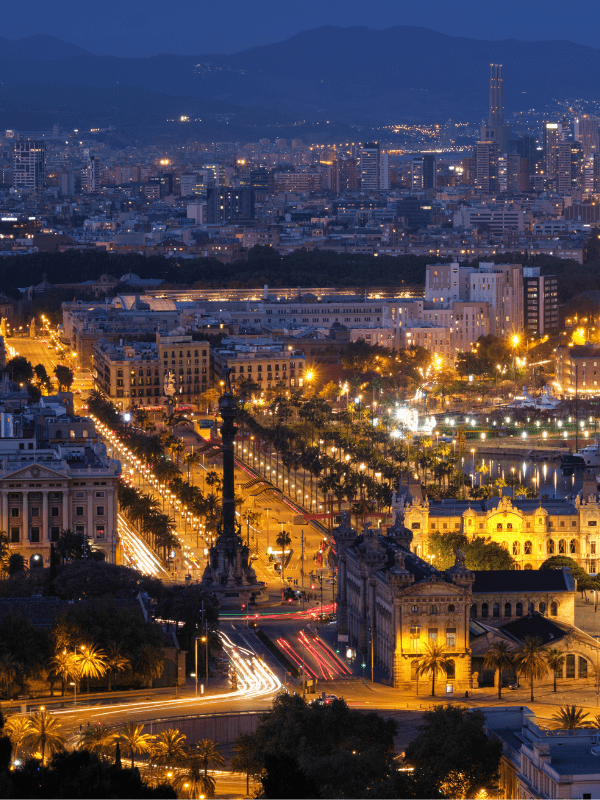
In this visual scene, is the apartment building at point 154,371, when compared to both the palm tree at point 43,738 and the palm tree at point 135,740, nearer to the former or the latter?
the palm tree at point 135,740

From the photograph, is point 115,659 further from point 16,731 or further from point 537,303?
point 537,303

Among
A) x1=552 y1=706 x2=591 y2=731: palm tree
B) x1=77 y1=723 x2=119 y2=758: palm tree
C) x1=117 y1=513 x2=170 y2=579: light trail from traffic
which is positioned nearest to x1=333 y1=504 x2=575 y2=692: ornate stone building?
x1=552 y1=706 x2=591 y2=731: palm tree

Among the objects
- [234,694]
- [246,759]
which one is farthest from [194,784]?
[234,694]

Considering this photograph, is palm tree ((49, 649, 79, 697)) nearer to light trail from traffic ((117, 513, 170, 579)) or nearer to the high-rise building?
light trail from traffic ((117, 513, 170, 579))

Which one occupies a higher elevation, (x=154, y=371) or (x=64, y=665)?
(x=64, y=665)

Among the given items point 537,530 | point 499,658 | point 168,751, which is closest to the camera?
point 168,751

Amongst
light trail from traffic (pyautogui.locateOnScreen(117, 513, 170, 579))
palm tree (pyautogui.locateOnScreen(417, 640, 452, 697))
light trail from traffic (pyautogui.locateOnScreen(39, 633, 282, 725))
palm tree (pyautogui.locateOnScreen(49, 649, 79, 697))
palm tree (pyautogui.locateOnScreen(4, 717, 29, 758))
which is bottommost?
light trail from traffic (pyautogui.locateOnScreen(117, 513, 170, 579))

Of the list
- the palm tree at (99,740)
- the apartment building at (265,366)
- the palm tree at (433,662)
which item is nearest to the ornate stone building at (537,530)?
the palm tree at (433,662)
